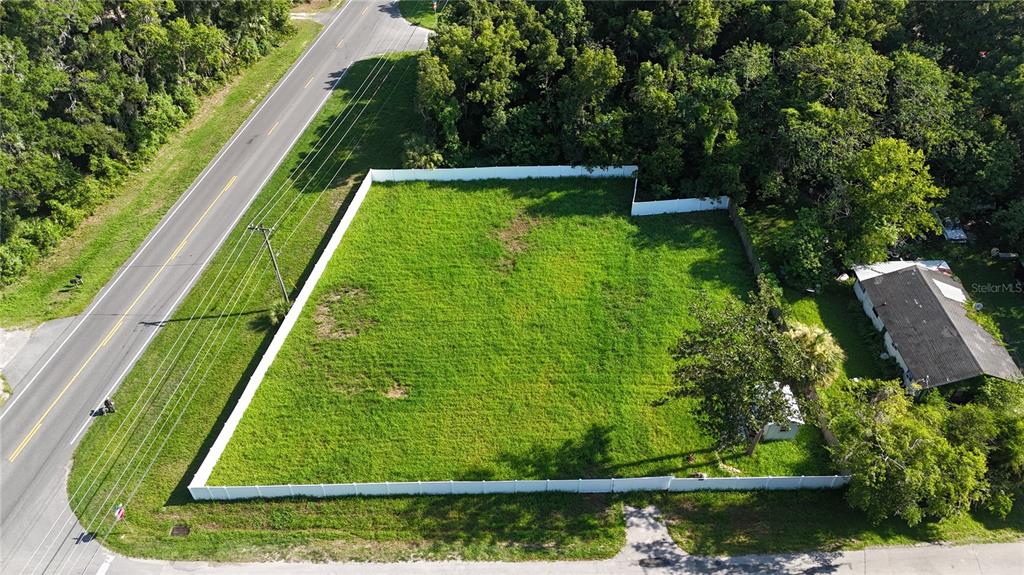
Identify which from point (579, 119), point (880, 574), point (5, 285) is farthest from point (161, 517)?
point (579, 119)

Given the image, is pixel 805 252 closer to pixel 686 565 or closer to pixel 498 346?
pixel 498 346

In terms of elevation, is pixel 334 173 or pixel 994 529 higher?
pixel 334 173

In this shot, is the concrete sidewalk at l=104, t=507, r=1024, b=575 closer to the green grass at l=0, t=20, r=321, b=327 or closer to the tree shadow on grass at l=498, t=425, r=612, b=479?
the tree shadow on grass at l=498, t=425, r=612, b=479

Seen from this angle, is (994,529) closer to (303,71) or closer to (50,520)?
(50,520)

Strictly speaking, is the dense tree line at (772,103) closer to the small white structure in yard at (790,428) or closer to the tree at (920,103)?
the tree at (920,103)

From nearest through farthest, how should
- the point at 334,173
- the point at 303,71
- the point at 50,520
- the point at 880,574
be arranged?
the point at 880,574
the point at 50,520
the point at 334,173
the point at 303,71

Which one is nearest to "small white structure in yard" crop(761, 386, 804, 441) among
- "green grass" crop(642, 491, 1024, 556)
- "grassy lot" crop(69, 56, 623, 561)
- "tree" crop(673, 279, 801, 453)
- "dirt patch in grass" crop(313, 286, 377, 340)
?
"tree" crop(673, 279, 801, 453)
